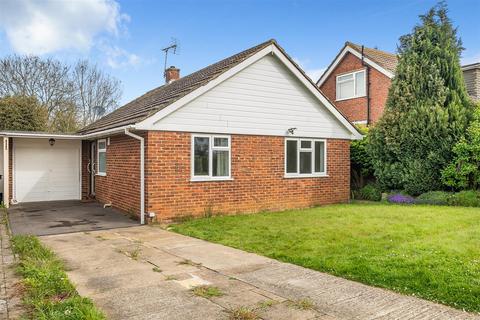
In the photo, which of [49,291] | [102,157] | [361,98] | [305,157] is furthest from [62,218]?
[361,98]

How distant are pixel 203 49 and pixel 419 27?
1006 centimetres

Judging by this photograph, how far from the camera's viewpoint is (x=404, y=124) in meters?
14.5

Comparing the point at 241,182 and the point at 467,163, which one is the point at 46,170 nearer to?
the point at 241,182

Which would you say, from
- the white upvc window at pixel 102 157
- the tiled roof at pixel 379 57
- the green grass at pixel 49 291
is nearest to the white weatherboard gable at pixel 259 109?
the white upvc window at pixel 102 157

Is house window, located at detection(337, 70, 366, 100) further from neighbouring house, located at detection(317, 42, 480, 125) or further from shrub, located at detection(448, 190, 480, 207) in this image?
shrub, located at detection(448, 190, 480, 207)

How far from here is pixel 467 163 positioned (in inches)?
517

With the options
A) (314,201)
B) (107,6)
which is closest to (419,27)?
(314,201)

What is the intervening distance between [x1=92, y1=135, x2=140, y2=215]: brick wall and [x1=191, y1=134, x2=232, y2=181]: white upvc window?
1590 mm

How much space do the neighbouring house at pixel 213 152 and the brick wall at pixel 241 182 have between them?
3 cm

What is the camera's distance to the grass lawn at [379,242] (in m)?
5.07

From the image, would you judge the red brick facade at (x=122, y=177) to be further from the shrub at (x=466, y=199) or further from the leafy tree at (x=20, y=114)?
the leafy tree at (x=20, y=114)

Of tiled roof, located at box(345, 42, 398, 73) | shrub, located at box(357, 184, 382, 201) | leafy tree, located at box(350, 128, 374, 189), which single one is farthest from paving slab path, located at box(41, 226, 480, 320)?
tiled roof, located at box(345, 42, 398, 73)

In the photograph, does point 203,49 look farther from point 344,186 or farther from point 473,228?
point 473,228

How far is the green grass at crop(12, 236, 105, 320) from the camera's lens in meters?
A: 4.00
